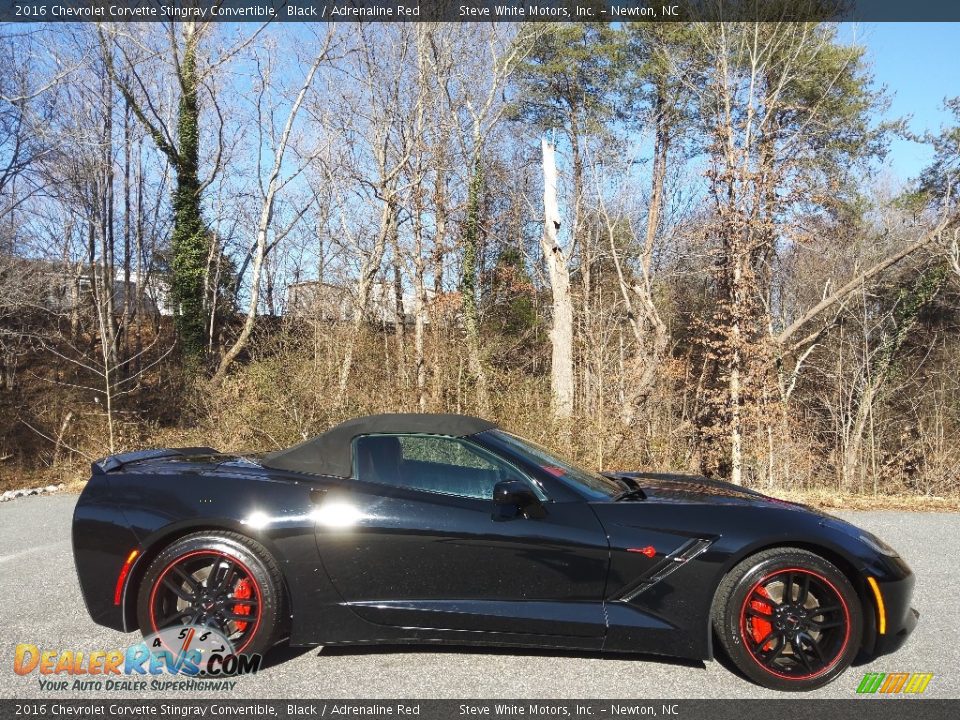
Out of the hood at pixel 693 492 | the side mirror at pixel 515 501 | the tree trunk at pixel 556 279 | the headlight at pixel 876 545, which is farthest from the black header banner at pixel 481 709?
the tree trunk at pixel 556 279

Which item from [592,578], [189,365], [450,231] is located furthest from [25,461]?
[592,578]

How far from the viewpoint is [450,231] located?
64.0 ft

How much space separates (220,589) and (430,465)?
3.81ft

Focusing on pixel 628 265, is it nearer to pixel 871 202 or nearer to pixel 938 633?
pixel 871 202

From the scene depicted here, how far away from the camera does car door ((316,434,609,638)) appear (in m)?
3.03

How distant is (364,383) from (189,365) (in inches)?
372

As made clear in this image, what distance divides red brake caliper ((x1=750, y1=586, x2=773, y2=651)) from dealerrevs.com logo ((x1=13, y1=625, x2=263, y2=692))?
231 centimetres

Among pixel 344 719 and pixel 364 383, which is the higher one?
pixel 364 383

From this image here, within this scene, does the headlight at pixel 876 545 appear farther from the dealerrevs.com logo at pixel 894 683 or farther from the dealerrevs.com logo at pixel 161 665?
the dealerrevs.com logo at pixel 161 665

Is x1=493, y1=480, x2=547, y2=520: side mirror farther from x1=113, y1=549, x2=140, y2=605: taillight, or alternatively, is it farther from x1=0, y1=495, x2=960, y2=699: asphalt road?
x1=113, y1=549, x2=140, y2=605: taillight

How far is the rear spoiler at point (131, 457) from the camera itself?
353cm

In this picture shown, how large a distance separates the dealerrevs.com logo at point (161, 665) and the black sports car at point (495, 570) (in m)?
0.08

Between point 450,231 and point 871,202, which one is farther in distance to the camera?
point 871,202

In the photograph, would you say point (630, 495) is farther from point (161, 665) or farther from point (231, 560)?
point (161, 665)
